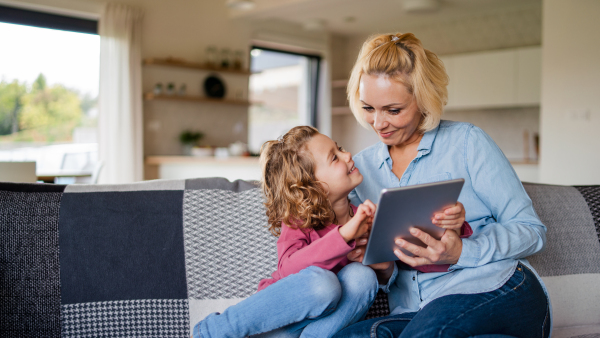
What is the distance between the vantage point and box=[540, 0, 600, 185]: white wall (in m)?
3.97

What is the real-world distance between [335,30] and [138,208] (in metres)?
6.07

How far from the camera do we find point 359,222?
43.9 inches

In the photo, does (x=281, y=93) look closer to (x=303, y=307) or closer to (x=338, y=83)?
(x=338, y=83)

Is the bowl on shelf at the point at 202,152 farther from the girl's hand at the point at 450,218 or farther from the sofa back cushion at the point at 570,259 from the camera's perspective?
the girl's hand at the point at 450,218

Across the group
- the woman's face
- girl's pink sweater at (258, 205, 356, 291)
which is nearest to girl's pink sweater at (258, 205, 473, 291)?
girl's pink sweater at (258, 205, 356, 291)

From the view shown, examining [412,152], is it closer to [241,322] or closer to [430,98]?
[430,98]

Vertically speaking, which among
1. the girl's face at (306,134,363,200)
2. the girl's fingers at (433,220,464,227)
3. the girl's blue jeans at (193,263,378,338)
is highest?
the girl's face at (306,134,363,200)

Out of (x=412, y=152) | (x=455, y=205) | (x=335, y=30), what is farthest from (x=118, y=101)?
(x=455, y=205)

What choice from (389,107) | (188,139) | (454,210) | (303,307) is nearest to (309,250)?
(303,307)

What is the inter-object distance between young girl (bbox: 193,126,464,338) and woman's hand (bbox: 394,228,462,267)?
0.05 metres

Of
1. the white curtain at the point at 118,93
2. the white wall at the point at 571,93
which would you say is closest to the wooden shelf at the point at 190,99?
the white curtain at the point at 118,93

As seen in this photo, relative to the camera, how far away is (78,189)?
1.44 metres

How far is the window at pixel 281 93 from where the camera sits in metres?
6.82

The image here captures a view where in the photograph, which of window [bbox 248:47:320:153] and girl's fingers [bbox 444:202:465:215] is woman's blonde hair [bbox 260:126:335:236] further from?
window [bbox 248:47:320:153]
